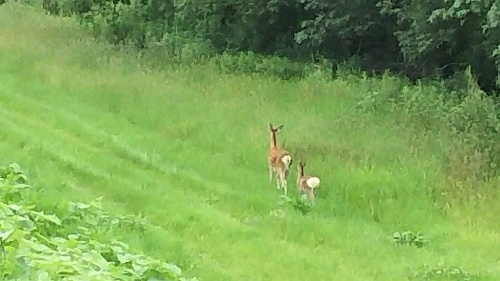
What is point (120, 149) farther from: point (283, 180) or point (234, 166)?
point (283, 180)

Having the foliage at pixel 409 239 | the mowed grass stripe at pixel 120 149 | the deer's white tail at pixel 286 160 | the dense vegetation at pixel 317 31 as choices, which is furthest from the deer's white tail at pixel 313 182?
the dense vegetation at pixel 317 31

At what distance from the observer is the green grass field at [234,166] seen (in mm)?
9391

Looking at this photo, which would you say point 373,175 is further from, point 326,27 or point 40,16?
point 40,16

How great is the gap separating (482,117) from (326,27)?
6.56 m

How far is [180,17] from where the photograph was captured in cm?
2195

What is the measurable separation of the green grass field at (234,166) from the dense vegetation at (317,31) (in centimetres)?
213

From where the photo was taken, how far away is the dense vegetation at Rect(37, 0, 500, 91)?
1842cm

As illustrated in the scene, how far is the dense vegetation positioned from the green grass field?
2.13 m

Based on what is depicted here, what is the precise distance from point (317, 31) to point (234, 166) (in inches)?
333

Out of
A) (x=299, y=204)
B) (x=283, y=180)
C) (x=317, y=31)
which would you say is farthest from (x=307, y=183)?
(x=317, y=31)

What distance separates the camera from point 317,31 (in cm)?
2059

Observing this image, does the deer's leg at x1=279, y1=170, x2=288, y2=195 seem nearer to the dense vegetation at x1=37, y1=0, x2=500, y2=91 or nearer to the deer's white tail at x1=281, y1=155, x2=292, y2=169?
the deer's white tail at x1=281, y1=155, x2=292, y2=169

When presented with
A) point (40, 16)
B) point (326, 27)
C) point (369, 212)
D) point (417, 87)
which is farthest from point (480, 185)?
point (40, 16)

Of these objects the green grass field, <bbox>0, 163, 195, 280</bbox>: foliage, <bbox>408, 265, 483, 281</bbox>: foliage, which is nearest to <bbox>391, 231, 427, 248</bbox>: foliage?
the green grass field
